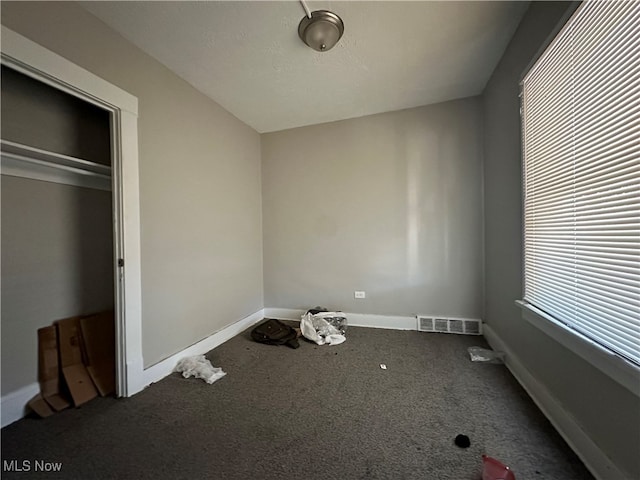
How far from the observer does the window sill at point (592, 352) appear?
3.02ft

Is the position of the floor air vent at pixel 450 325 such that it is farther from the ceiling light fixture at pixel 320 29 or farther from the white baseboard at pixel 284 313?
the ceiling light fixture at pixel 320 29

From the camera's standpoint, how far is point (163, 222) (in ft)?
6.90

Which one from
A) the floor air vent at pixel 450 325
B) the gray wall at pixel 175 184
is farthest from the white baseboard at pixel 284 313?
the floor air vent at pixel 450 325

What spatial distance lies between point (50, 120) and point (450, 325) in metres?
4.01

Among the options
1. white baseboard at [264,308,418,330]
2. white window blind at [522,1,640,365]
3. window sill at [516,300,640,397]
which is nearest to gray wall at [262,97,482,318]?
white baseboard at [264,308,418,330]

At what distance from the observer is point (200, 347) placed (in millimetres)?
2432

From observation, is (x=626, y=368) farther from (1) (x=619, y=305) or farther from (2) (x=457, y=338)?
(2) (x=457, y=338)

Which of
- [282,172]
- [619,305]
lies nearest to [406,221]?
[282,172]

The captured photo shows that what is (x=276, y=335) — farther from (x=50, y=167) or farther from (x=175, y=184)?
(x=50, y=167)

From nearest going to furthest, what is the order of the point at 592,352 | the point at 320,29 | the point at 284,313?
the point at 592,352 < the point at 320,29 < the point at 284,313

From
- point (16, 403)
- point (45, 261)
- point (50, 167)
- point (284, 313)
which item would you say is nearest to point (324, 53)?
point (50, 167)

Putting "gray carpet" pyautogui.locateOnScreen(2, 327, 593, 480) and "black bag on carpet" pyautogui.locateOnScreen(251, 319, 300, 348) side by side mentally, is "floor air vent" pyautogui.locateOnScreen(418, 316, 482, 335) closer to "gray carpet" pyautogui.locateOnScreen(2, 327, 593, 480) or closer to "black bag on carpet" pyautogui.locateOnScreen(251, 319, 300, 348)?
"gray carpet" pyautogui.locateOnScreen(2, 327, 593, 480)

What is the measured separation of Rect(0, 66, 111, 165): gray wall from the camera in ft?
5.28

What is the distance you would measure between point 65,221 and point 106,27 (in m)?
1.38
